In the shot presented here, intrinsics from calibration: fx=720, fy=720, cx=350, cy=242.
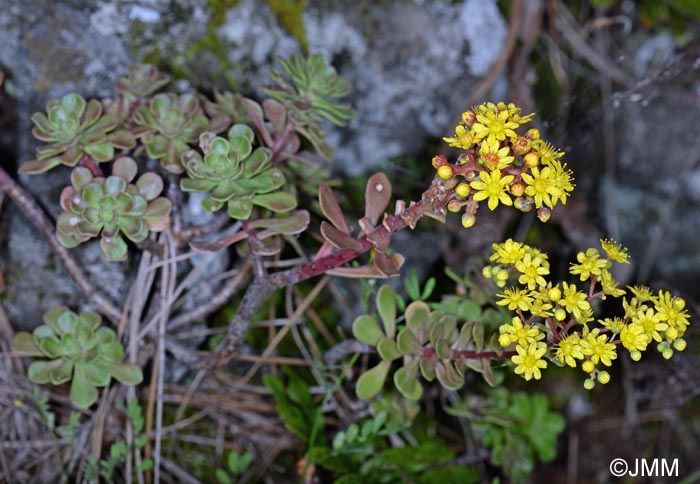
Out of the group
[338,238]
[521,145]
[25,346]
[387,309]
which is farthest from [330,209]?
[25,346]

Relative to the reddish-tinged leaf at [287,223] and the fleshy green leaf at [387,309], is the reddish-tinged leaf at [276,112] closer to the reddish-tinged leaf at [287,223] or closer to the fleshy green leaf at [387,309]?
the reddish-tinged leaf at [287,223]

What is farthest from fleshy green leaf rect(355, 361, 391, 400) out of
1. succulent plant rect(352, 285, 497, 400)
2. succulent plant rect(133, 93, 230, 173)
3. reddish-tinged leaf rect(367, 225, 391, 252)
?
succulent plant rect(133, 93, 230, 173)

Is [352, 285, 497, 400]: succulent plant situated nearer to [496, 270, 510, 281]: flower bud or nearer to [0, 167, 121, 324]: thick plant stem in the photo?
[496, 270, 510, 281]: flower bud

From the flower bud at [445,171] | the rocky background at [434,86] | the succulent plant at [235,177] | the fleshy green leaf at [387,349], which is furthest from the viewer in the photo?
the rocky background at [434,86]

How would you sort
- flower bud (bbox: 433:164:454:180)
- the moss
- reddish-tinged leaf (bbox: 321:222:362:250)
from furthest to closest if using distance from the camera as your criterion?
the moss → reddish-tinged leaf (bbox: 321:222:362:250) → flower bud (bbox: 433:164:454:180)

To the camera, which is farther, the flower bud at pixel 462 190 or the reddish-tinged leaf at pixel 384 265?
the reddish-tinged leaf at pixel 384 265

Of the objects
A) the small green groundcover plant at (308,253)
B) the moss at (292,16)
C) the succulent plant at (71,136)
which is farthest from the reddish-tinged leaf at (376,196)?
the moss at (292,16)

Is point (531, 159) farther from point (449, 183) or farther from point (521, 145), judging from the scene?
point (449, 183)

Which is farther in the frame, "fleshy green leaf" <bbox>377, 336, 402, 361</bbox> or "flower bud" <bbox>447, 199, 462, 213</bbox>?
"fleshy green leaf" <bbox>377, 336, 402, 361</bbox>
